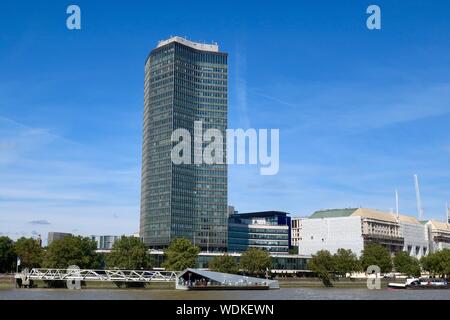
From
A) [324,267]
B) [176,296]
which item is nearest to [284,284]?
[324,267]

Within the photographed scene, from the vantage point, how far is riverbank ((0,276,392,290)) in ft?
343

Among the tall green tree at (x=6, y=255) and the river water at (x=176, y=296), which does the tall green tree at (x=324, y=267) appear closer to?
the river water at (x=176, y=296)

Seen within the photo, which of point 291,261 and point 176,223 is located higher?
point 176,223

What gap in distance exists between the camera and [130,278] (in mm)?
103562

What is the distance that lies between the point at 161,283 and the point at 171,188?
89953 millimetres

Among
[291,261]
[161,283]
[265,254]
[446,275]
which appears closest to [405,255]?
[446,275]

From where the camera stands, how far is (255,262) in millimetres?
141500

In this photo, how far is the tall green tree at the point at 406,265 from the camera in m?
167

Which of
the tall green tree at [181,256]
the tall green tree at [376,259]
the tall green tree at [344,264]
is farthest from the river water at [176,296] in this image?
the tall green tree at [376,259]

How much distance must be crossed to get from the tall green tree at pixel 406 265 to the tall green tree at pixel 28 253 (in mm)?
101878

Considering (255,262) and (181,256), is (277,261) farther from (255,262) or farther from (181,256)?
(181,256)

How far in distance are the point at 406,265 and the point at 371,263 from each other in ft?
48.1
